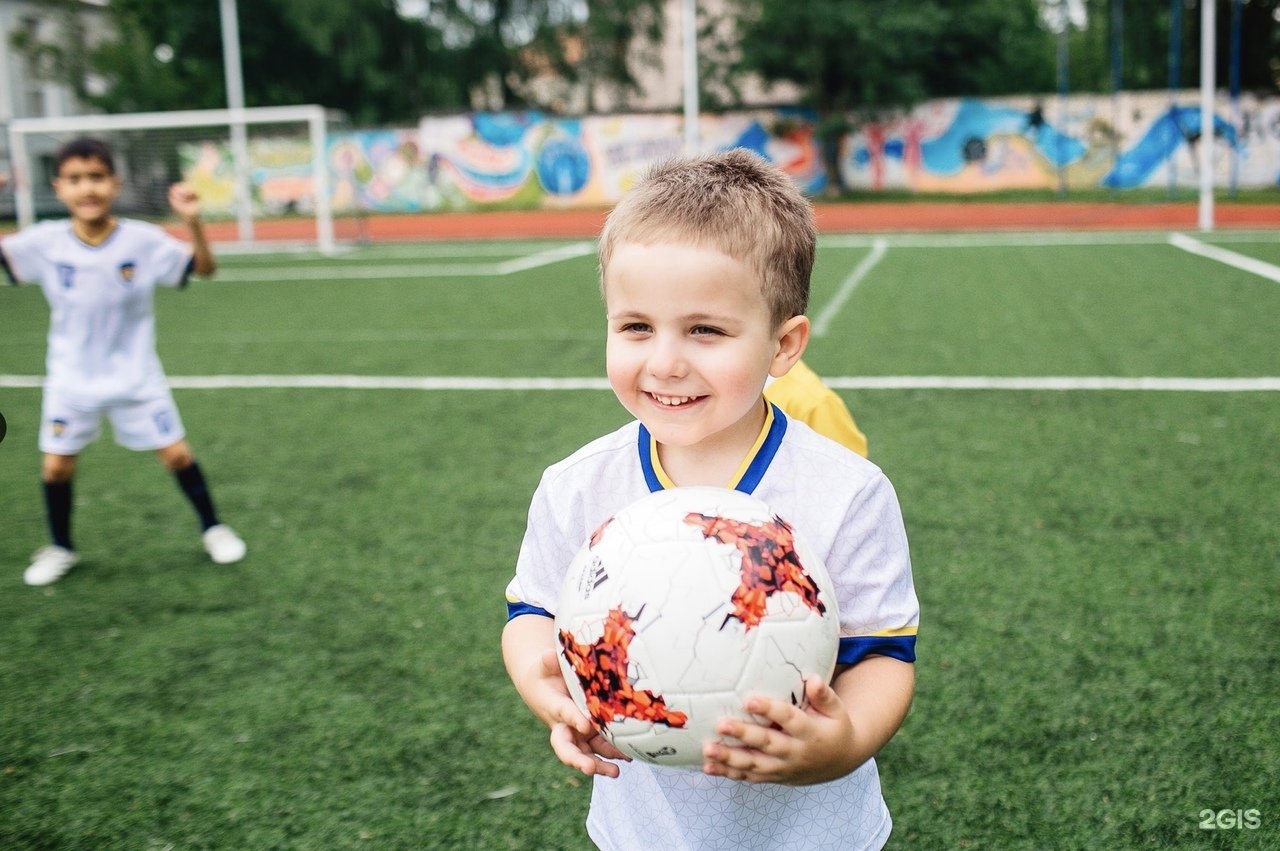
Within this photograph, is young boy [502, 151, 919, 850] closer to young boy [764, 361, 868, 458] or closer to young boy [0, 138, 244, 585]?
young boy [764, 361, 868, 458]

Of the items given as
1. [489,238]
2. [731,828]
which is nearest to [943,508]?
[731,828]

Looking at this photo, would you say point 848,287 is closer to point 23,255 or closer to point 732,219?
point 23,255

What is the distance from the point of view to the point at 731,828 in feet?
5.27

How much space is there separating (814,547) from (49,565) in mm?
3912

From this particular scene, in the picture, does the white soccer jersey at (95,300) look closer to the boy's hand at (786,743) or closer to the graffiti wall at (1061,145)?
the boy's hand at (786,743)

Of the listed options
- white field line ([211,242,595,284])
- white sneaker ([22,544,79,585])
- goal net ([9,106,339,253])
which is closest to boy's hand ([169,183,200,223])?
white sneaker ([22,544,79,585])

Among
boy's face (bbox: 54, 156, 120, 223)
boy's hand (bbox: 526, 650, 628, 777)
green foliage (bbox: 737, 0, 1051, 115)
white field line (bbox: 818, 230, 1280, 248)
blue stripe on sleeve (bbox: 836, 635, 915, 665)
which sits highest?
green foliage (bbox: 737, 0, 1051, 115)

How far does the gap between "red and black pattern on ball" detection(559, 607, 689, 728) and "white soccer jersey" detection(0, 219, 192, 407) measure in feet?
11.8

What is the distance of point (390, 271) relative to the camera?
15.5m

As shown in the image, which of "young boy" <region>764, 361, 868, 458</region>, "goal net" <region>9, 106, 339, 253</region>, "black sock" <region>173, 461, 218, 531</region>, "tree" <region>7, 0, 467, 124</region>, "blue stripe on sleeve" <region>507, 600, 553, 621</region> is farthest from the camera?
"tree" <region>7, 0, 467, 124</region>

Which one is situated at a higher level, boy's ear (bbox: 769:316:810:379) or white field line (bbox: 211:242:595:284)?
boy's ear (bbox: 769:316:810:379)

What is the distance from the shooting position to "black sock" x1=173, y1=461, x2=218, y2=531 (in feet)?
15.3

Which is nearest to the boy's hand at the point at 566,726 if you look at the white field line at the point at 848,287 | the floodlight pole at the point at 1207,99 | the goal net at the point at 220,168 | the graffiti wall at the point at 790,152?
the white field line at the point at 848,287

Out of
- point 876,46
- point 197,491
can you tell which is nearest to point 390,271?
point 197,491
